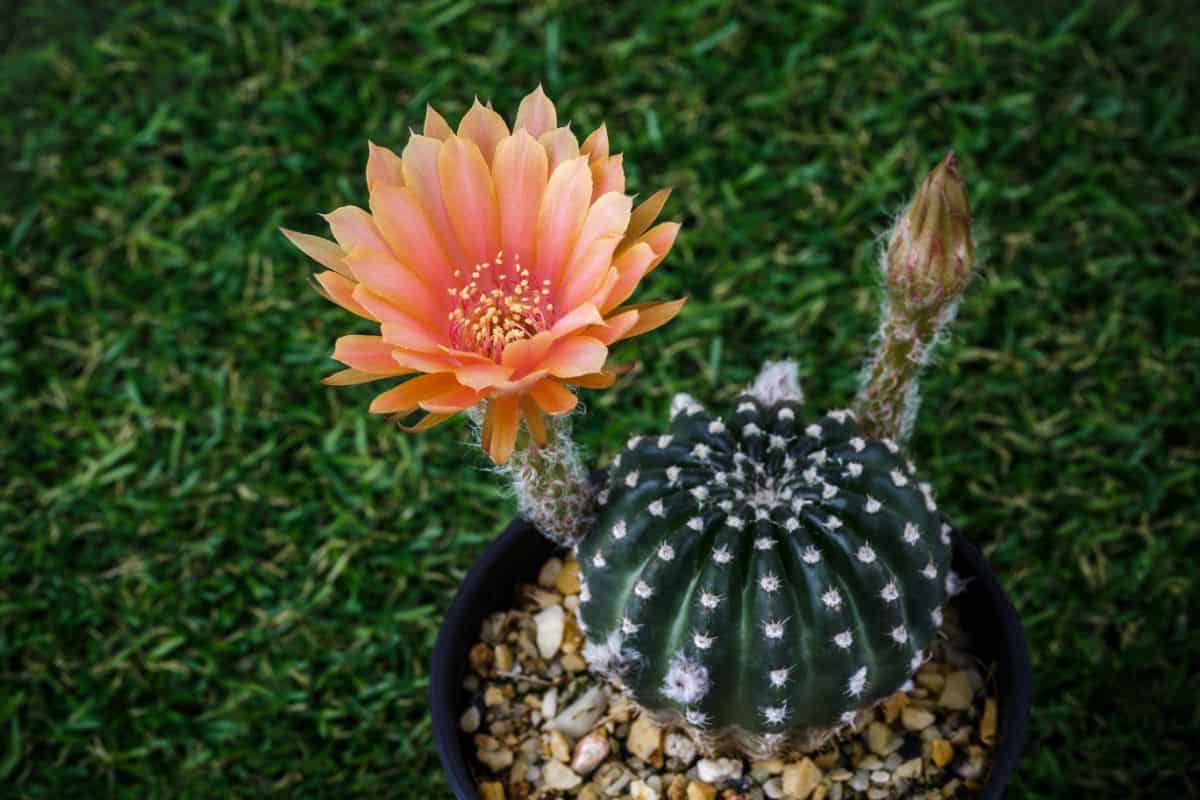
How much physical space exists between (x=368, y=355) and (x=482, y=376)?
11 cm

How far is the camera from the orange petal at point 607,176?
100 centimetres

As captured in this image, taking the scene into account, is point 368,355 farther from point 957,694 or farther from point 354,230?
point 957,694

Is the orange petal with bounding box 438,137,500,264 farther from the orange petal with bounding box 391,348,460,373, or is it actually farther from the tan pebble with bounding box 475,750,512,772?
the tan pebble with bounding box 475,750,512,772

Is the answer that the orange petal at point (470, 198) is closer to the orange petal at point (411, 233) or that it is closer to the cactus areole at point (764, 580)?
the orange petal at point (411, 233)

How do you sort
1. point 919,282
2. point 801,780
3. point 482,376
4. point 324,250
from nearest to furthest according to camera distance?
point 482,376
point 324,250
point 919,282
point 801,780

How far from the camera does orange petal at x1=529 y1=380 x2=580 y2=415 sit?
3.10 feet

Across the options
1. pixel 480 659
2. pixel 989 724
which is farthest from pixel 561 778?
pixel 989 724

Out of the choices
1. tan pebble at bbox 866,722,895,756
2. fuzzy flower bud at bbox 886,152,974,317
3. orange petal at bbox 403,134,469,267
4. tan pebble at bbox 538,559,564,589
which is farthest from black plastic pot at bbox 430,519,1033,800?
orange petal at bbox 403,134,469,267

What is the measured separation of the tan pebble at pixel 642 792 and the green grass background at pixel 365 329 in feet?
1.35

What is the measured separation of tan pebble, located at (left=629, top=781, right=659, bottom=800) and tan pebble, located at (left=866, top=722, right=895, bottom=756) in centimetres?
24

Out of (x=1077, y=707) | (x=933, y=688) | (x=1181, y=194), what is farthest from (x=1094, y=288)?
(x=933, y=688)

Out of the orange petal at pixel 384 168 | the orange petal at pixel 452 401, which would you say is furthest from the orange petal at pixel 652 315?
the orange petal at pixel 384 168

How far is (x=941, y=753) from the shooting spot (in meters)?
1.31

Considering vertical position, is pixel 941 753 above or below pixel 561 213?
below
